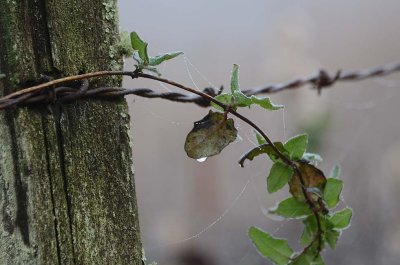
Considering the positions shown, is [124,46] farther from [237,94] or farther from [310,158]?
[310,158]

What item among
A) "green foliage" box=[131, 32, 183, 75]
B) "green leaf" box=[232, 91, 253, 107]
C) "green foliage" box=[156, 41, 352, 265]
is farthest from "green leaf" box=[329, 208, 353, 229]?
"green foliage" box=[131, 32, 183, 75]

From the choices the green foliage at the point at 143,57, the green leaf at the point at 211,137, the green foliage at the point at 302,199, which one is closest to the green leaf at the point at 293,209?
the green foliage at the point at 302,199

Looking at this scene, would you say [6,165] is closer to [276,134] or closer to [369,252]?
[369,252]

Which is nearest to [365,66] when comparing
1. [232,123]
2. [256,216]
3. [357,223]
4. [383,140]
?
[383,140]

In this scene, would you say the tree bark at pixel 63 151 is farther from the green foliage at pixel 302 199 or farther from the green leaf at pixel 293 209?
the green leaf at pixel 293 209

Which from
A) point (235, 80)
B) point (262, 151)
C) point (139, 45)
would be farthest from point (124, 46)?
point (262, 151)

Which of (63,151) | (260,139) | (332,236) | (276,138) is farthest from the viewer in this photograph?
(276,138)
